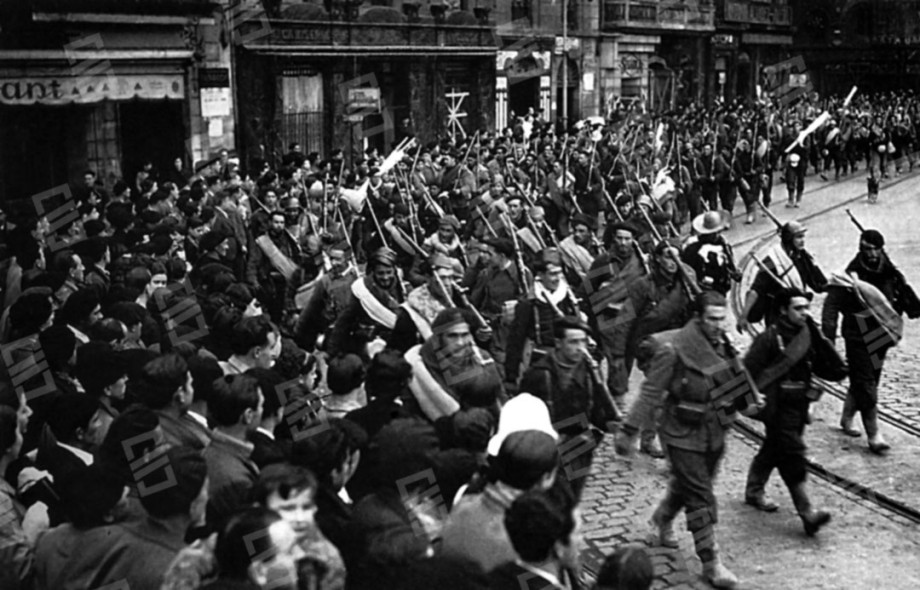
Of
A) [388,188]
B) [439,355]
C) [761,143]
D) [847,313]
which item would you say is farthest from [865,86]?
[439,355]

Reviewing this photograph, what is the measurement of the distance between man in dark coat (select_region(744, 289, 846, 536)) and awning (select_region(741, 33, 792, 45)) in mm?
41764

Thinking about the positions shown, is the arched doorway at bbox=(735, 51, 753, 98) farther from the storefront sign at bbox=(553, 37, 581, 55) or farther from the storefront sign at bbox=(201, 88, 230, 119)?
the storefront sign at bbox=(201, 88, 230, 119)

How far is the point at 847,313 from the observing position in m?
9.73

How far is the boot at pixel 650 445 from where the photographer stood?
9734mm

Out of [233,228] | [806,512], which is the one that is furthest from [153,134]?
[806,512]

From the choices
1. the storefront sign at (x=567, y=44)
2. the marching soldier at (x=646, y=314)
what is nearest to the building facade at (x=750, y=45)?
the storefront sign at (x=567, y=44)

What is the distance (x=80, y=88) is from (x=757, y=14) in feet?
119

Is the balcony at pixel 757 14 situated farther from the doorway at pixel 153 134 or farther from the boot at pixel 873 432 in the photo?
the boot at pixel 873 432

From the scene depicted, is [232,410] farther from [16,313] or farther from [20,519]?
[16,313]

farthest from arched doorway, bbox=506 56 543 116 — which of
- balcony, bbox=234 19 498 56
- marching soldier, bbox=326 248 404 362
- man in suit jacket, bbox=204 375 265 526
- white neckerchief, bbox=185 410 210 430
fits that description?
man in suit jacket, bbox=204 375 265 526

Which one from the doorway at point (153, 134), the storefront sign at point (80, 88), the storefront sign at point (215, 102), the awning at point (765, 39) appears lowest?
the doorway at point (153, 134)

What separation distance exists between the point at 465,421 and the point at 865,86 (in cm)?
5313

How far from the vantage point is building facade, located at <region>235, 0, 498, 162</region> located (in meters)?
23.9

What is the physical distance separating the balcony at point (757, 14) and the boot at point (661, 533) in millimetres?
40401
